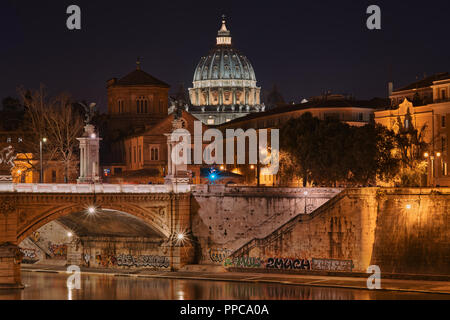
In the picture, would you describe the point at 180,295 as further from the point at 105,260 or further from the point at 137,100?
the point at 137,100

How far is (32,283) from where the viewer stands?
244 feet

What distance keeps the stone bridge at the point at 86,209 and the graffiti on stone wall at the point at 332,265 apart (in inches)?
393

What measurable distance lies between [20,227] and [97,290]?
21.2 feet

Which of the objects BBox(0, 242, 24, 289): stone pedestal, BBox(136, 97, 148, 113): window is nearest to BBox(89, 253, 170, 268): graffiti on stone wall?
BBox(0, 242, 24, 289): stone pedestal

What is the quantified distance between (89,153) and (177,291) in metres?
16.8

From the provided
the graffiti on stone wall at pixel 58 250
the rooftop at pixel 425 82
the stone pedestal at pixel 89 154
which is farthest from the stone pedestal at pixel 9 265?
the rooftop at pixel 425 82

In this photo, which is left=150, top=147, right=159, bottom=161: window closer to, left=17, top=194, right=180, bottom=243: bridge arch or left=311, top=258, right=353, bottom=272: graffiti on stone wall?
left=17, top=194, right=180, bottom=243: bridge arch

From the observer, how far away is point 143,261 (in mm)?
81562

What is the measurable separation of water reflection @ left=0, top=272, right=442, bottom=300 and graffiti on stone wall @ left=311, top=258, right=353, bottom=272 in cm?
488

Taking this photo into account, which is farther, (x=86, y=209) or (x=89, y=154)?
(x=89, y=154)

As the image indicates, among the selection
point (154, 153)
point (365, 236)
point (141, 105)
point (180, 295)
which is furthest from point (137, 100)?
point (180, 295)

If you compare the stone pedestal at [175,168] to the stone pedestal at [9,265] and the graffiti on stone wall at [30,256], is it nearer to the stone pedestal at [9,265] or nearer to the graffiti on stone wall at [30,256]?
the stone pedestal at [9,265]
